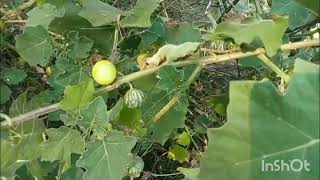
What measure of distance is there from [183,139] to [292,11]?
450 millimetres

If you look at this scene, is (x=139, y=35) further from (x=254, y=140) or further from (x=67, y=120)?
(x=254, y=140)

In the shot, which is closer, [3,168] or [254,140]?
[254,140]

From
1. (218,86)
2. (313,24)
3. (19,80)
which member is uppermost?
(313,24)

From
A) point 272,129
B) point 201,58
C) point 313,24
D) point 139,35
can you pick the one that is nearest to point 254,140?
point 272,129

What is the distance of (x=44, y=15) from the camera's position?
1236 millimetres

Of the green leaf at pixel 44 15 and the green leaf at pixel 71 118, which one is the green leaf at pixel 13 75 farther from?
the green leaf at pixel 71 118

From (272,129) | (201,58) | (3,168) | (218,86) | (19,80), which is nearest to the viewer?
(272,129)

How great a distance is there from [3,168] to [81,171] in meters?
0.37

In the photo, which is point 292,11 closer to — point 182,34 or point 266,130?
point 182,34

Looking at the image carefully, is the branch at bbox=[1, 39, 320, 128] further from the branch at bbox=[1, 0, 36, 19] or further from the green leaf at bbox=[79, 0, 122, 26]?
the branch at bbox=[1, 0, 36, 19]

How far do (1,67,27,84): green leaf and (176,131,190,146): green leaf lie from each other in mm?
401

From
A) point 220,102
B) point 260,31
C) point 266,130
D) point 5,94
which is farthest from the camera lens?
point 5,94

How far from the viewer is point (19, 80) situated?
5.11 feet

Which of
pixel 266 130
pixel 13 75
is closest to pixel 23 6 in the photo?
pixel 13 75
